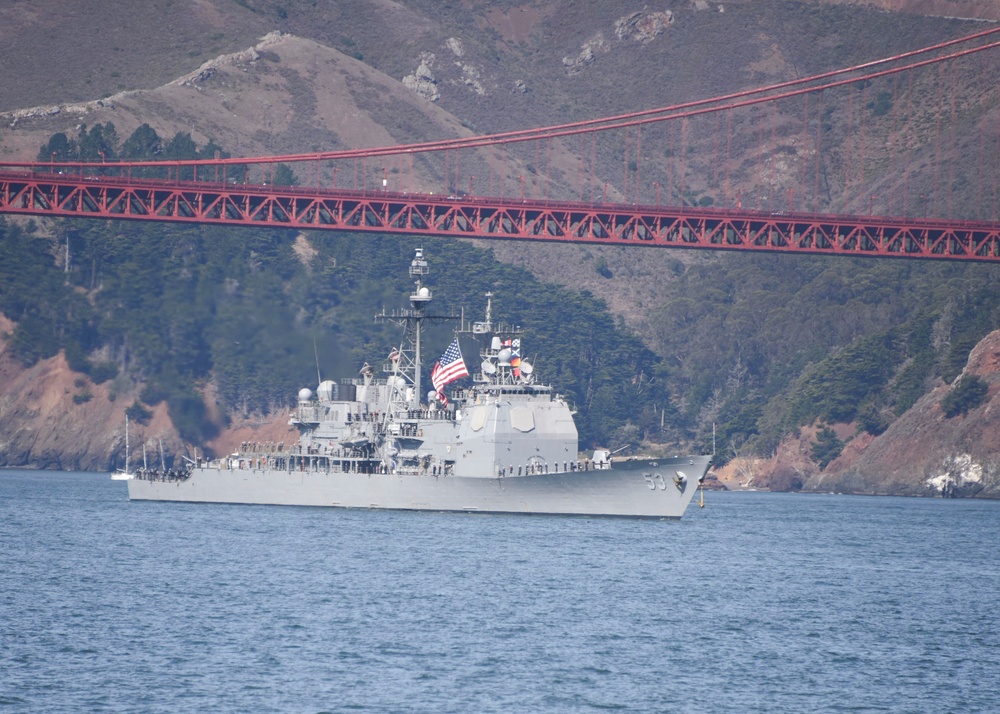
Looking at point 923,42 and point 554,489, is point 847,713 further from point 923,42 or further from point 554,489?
point 923,42

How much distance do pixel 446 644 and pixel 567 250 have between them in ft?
380

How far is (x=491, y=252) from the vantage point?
402 feet

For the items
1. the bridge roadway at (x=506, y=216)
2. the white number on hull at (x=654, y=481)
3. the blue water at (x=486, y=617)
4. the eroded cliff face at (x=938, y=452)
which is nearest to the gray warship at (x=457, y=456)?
the white number on hull at (x=654, y=481)

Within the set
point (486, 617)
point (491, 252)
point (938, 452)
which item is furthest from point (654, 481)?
point (491, 252)

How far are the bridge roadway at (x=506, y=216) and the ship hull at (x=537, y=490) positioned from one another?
1790 cm

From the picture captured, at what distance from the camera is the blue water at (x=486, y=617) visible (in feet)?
91.2

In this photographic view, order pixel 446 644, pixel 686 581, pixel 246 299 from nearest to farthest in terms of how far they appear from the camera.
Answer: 1. pixel 446 644
2. pixel 686 581
3. pixel 246 299

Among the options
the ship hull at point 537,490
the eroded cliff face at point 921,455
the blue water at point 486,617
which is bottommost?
the blue water at point 486,617

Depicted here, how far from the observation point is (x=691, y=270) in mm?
144625

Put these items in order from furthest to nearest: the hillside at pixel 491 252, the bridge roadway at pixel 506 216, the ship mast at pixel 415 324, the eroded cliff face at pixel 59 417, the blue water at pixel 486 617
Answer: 1. the eroded cliff face at pixel 59 417
2. the hillside at pixel 491 252
3. the bridge roadway at pixel 506 216
4. the ship mast at pixel 415 324
5. the blue water at pixel 486 617

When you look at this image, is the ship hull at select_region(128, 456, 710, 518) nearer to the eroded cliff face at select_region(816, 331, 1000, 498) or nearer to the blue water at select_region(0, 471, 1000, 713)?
the blue water at select_region(0, 471, 1000, 713)

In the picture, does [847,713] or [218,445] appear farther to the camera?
[218,445]

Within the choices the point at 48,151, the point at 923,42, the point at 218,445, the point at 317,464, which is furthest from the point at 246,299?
the point at 923,42

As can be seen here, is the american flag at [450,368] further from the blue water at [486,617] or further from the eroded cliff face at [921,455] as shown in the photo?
the eroded cliff face at [921,455]
